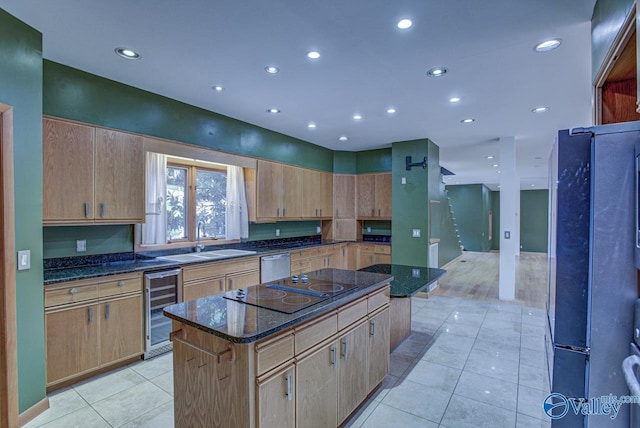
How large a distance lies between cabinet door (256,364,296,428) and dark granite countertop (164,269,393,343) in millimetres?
241

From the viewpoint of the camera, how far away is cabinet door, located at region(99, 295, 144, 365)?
2.74 meters

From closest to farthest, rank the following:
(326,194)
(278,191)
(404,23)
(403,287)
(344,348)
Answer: (344,348) < (404,23) < (403,287) < (278,191) < (326,194)

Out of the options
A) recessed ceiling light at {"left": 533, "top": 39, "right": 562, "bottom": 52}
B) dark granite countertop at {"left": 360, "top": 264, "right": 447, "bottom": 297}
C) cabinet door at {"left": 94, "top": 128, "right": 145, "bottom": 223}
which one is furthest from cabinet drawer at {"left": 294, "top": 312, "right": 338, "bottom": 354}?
recessed ceiling light at {"left": 533, "top": 39, "right": 562, "bottom": 52}

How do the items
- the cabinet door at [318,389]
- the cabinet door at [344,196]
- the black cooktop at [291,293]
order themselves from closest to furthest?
the cabinet door at [318,389] → the black cooktop at [291,293] → the cabinet door at [344,196]

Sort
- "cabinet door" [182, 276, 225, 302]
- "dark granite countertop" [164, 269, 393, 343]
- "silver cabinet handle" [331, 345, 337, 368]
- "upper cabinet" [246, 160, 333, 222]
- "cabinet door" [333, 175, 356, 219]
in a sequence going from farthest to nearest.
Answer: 1. "cabinet door" [333, 175, 356, 219]
2. "upper cabinet" [246, 160, 333, 222]
3. "cabinet door" [182, 276, 225, 302]
4. "silver cabinet handle" [331, 345, 337, 368]
5. "dark granite countertop" [164, 269, 393, 343]

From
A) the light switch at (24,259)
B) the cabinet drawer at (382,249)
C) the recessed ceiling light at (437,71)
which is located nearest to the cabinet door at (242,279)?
the light switch at (24,259)

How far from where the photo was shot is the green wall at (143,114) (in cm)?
279

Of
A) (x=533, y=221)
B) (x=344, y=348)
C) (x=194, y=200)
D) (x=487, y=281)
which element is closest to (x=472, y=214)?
(x=533, y=221)

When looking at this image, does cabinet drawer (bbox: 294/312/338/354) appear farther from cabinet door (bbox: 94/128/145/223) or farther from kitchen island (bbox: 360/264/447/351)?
cabinet door (bbox: 94/128/145/223)

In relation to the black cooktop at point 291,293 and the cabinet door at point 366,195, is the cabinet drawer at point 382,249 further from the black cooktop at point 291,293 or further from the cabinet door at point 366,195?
the black cooktop at point 291,293

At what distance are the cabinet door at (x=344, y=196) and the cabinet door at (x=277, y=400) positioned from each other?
4.84 metres

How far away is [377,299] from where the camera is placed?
7.98ft

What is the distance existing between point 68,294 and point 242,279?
1.81 metres

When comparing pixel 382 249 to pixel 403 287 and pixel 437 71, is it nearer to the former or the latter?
pixel 403 287
